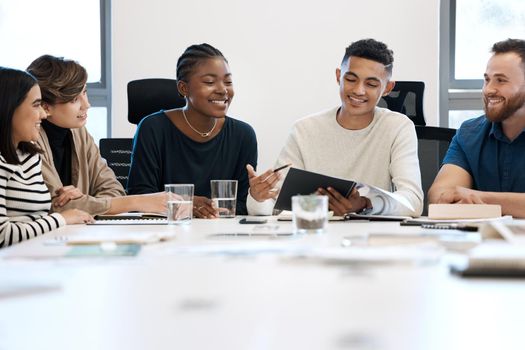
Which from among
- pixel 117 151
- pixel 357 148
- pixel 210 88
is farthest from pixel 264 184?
pixel 117 151

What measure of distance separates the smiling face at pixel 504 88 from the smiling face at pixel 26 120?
5.19ft

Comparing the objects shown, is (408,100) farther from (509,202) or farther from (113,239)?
(113,239)

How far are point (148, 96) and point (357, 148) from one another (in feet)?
4.25

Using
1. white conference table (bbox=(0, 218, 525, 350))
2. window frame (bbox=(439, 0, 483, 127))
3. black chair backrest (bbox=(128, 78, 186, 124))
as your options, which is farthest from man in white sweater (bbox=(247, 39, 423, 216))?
window frame (bbox=(439, 0, 483, 127))

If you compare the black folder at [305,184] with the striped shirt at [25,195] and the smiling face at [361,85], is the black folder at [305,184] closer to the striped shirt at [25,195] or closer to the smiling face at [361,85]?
the striped shirt at [25,195]

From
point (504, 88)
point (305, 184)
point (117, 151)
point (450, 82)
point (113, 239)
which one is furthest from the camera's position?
point (450, 82)

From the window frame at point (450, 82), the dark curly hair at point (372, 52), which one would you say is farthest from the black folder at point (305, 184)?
the window frame at point (450, 82)

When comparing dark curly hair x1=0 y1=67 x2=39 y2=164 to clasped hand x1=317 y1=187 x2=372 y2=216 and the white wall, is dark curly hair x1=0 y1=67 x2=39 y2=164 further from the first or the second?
the white wall

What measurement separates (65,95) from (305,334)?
230cm

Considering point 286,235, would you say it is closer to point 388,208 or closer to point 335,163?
point 388,208

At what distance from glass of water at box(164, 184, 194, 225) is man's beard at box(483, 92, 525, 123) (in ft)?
4.33

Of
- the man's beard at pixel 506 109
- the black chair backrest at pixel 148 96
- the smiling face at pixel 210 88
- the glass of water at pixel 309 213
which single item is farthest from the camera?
the black chair backrest at pixel 148 96

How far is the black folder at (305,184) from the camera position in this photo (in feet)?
7.14

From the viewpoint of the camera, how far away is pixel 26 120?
2.36 metres
